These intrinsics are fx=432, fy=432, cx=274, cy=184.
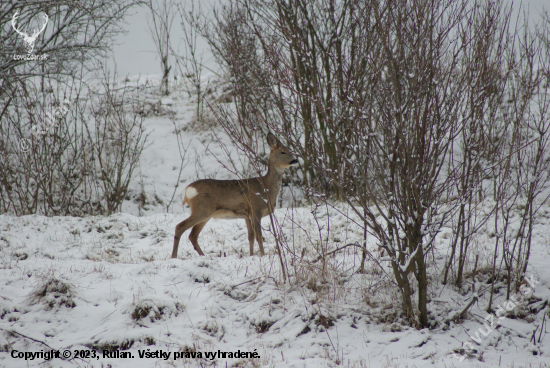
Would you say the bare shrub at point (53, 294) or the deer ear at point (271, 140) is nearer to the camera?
the bare shrub at point (53, 294)

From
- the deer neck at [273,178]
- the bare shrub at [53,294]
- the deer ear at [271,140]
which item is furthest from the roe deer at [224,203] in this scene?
the bare shrub at [53,294]

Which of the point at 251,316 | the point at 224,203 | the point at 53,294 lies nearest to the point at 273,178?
the point at 224,203

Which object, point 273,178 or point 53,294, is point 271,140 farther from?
point 53,294

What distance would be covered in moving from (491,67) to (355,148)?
4.69 ft

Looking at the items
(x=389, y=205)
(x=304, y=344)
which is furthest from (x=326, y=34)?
(x=304, y=344)

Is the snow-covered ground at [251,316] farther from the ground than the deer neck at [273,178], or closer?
closer

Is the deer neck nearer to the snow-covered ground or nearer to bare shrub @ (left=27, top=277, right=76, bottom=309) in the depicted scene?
the snow-covered ground

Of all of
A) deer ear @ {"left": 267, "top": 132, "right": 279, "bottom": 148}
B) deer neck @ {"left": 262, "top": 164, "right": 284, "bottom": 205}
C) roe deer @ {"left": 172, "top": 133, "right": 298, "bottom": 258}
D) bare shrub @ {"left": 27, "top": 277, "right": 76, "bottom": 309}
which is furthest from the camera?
deer neck @ {"left": 262, "top": 164, "right": 284, "bottom": 205}

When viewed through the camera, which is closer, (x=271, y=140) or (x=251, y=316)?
(x=251, y=316)

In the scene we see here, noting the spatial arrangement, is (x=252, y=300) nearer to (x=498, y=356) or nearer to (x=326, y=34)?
(x=498, y=356)

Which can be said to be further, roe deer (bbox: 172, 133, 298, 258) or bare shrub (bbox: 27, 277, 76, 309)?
roe deer (bbox: 172, 133, 298, 258)

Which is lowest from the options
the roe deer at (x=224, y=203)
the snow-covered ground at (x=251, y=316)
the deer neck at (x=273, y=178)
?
the snow-covered ground at (x=251, y=316)

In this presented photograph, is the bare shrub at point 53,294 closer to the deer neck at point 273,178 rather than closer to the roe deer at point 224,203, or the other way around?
the roe deer at point 224,203

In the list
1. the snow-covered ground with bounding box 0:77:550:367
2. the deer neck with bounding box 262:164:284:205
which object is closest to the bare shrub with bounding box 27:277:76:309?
the snow-covered ground with bounding box 0:77:550:367
